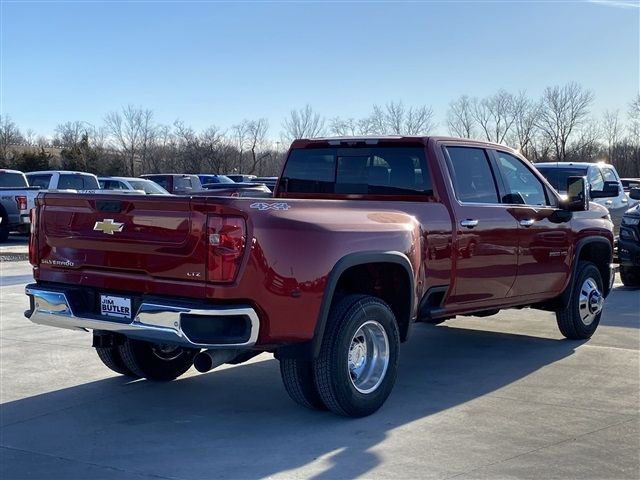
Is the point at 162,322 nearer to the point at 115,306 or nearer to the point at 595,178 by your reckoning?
the point at 115,306

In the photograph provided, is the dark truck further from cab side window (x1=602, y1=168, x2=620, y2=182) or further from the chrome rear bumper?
the chrome rear bumper

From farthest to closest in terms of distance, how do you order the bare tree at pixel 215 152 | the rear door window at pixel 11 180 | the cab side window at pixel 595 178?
the bare tree at pixel 215 152, the rear door window at pixel 11 180, the cab side window at pixel 595 178

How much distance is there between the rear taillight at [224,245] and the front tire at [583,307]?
4.56 meters

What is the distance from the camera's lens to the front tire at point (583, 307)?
824cm

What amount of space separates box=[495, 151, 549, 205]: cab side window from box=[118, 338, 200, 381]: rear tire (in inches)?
123

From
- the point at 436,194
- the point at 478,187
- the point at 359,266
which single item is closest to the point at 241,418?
the point at 359,266

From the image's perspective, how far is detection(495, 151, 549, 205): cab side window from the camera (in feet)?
24.1

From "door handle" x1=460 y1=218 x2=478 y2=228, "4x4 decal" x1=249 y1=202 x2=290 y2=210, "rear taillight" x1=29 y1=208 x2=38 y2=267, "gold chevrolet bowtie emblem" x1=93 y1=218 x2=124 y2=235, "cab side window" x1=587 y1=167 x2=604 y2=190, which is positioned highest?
"cab side window" x1=587 y1=167 x2=604 y2=190

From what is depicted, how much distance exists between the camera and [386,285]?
241 inches

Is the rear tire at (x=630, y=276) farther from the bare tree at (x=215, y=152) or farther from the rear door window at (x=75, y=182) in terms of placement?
the bare tree at (x=215, y=152)

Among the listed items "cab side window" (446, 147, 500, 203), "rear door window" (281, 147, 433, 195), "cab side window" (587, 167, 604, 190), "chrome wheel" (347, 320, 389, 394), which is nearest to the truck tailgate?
"chrome wheel" (347, 320, 389, 394)

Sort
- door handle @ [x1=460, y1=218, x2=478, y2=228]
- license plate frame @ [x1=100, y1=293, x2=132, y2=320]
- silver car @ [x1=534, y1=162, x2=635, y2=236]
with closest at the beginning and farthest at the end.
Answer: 1. license plate frame @ [x1=100, y1=293, x2=132, y2=320]
2. door handle @ [x1=460, y1=218, x2=478, y2=228]
3. silver car @ [x1=534, y1=162, x2=635, y2=236]

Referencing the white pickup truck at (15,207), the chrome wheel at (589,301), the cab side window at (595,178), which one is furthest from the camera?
the white pickup truck at (15,207)

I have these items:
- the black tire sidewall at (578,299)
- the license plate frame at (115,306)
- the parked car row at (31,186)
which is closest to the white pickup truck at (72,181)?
the parked car row at (31,186)
